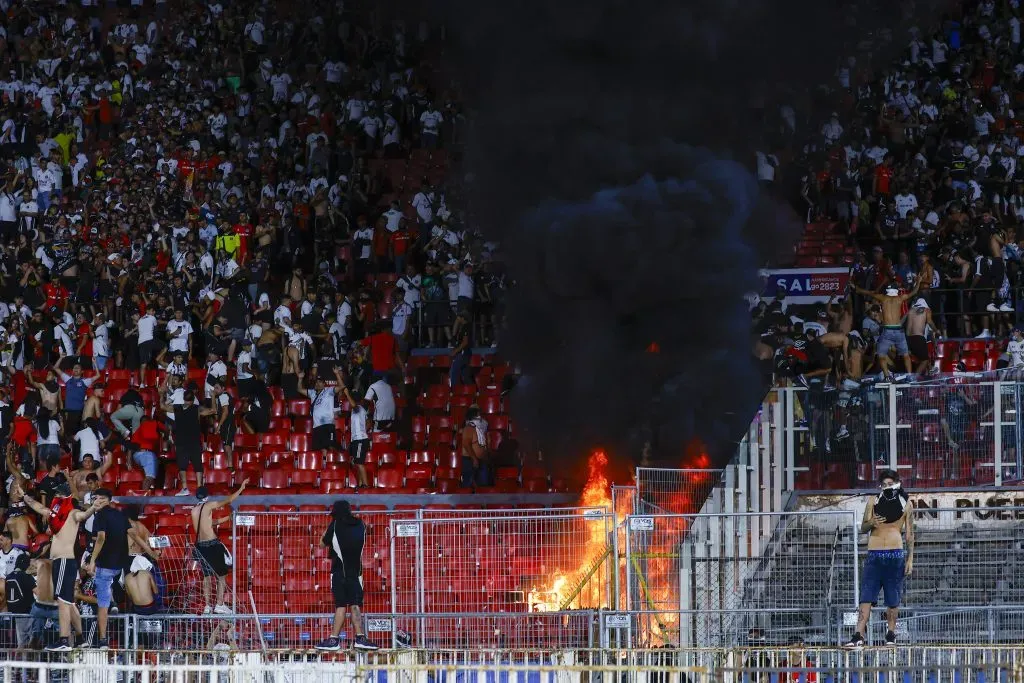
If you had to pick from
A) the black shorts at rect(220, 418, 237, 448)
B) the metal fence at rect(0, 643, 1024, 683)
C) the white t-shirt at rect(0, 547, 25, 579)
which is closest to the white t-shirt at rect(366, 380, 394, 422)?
the black shorts at rect(220, 418, 237, 448)

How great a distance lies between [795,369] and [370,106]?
9407mm

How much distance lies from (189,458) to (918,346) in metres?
8.83

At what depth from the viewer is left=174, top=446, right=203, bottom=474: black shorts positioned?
21750 millimetres

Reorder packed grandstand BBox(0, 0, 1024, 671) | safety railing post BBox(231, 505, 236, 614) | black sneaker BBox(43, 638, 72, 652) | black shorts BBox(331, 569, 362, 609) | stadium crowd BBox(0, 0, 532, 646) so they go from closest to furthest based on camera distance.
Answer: black sneaker BBox(43, 638, 72, 652) < black shorts BBox(331, 569, 362, 609) < safety railing post BBox(231, 505, 236, 614) < packed grandstand BBox(0, 0, 1024, 671) < stadium crowd BBox(0, 0, 532, 646)

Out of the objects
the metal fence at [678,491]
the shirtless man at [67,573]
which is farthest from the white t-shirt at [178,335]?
the metal fence at [678,491]

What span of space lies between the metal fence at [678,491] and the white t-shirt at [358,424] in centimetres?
437

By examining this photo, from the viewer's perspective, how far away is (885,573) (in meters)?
14.7

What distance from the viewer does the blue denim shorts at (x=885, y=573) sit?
48.0 ft

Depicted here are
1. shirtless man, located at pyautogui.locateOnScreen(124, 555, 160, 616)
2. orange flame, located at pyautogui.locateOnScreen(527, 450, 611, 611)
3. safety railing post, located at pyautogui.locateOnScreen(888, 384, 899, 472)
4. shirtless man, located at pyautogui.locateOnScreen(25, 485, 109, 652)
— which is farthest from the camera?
safety railing post, located at pyautogui.locateOnScreen(888, 384, 899, 472)

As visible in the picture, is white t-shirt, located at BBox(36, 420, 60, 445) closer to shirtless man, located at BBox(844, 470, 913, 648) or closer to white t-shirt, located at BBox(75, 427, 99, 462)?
white t-shirt, located at BBox(75, 427, 99, 462)

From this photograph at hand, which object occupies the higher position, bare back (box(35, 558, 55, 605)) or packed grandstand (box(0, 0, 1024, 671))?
packed grandstand (box(0, 0, 1024, 671))

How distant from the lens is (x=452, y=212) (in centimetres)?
2509

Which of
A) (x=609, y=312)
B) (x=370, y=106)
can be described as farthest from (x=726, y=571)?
(x=370, y=106)

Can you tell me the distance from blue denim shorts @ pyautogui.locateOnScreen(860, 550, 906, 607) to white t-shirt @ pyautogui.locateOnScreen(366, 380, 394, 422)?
28.7 feet
